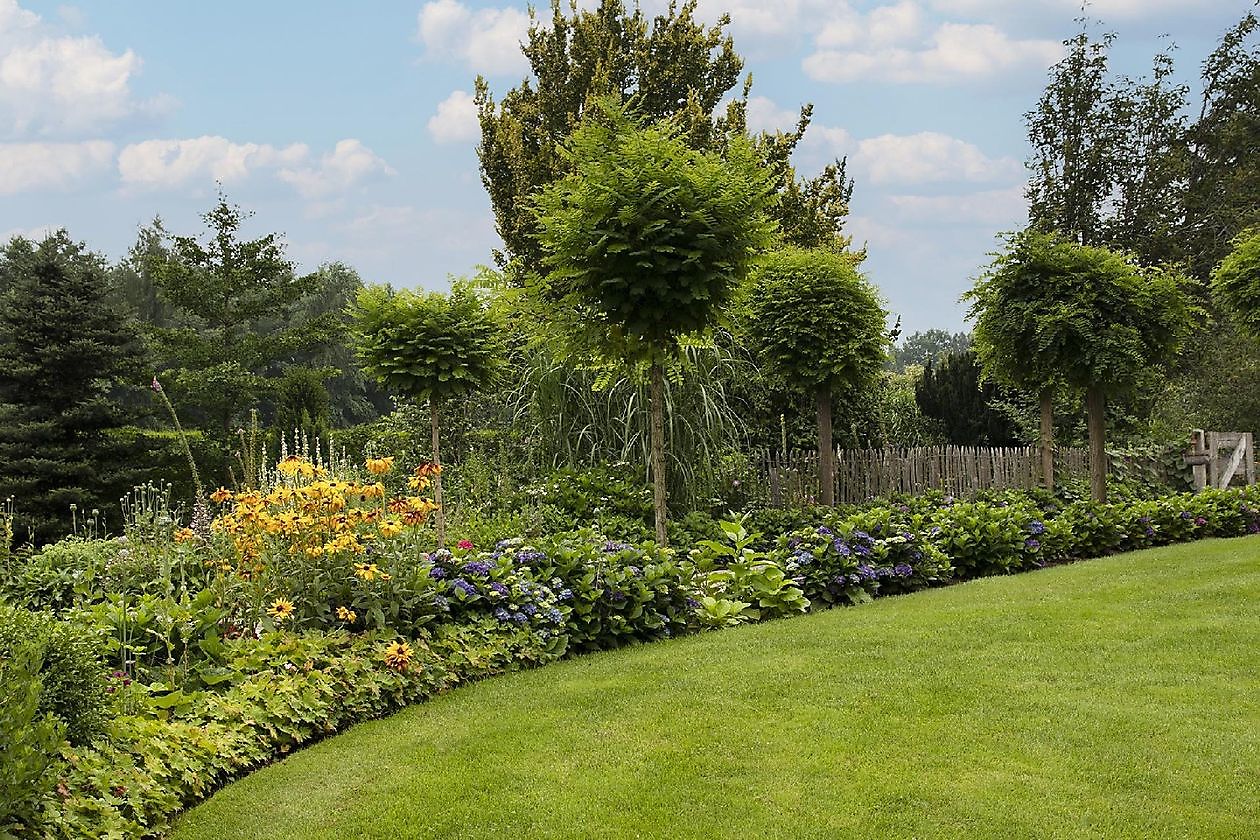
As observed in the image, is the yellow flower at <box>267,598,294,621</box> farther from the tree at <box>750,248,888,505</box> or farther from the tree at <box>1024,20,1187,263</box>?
the tree at <box>1024,20,1187,263</box>

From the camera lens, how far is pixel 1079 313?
1031 centimetres

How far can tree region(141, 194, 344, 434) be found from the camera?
2062cm

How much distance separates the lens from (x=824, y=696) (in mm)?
4422

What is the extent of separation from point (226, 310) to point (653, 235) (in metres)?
18.5

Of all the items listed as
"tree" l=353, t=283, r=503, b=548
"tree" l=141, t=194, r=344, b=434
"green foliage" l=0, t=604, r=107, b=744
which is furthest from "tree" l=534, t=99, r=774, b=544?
"tree" l=141, t=194, r=344, b=434

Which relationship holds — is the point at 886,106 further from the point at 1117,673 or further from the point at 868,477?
the point at 1117,673

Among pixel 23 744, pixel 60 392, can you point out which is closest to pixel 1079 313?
pixel 23 744

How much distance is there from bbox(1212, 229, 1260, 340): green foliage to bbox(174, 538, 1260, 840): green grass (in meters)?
6.68

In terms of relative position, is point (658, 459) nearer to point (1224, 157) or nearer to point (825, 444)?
point (825, 444)

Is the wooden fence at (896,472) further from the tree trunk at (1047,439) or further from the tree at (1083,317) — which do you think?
the tree at (1083,317)

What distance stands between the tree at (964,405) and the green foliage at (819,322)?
8459 millimetres

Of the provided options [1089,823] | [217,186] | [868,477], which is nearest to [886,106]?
[868,477]

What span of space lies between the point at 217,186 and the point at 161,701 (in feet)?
72.2

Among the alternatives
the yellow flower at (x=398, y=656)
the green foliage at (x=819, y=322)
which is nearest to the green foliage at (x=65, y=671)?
the yellow flower at (x=398, y=656)
